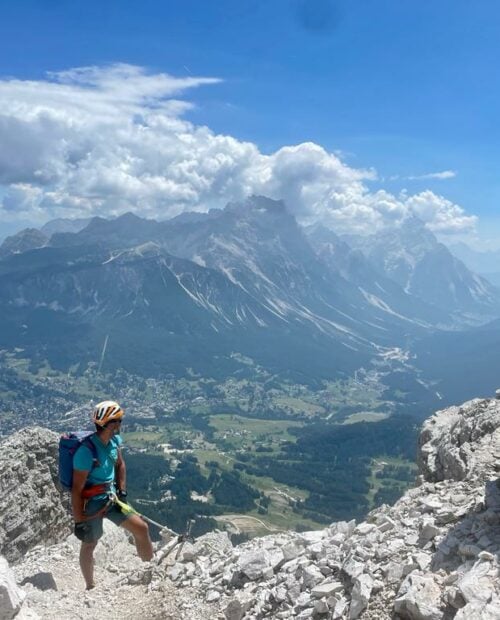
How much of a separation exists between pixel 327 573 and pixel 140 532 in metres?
4.90

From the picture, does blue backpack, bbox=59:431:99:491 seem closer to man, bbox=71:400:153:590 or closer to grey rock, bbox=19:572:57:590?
man, bbox=71:400:153:590

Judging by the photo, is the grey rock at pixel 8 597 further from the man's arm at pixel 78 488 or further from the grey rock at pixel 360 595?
the grey rock at pixel 360 595

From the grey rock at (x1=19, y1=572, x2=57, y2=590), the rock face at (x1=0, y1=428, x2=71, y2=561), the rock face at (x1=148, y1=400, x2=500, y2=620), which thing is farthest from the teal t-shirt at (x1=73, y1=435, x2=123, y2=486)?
the rock face at (x1=0, y1=428, x2=71, y2=561)

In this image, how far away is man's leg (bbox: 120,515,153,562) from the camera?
13.5 m

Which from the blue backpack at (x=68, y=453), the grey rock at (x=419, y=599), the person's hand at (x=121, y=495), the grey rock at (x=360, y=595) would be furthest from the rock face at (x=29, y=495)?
the grey rock at (x=419, y=599)

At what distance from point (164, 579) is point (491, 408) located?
13841mm

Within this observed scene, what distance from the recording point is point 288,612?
1068 centimetres

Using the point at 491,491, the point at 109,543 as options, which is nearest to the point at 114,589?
the point at 109,543

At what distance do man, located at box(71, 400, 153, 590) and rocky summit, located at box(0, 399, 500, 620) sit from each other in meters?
1.25

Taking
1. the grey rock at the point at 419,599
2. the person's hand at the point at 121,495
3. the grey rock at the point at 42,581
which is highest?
the person's hand at the point at 121,495

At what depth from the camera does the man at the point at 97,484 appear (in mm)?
12484

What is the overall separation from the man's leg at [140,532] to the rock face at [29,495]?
7.84 m

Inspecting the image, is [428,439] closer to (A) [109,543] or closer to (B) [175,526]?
(A) [109,543]

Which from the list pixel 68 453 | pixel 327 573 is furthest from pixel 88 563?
pixel 327 573
